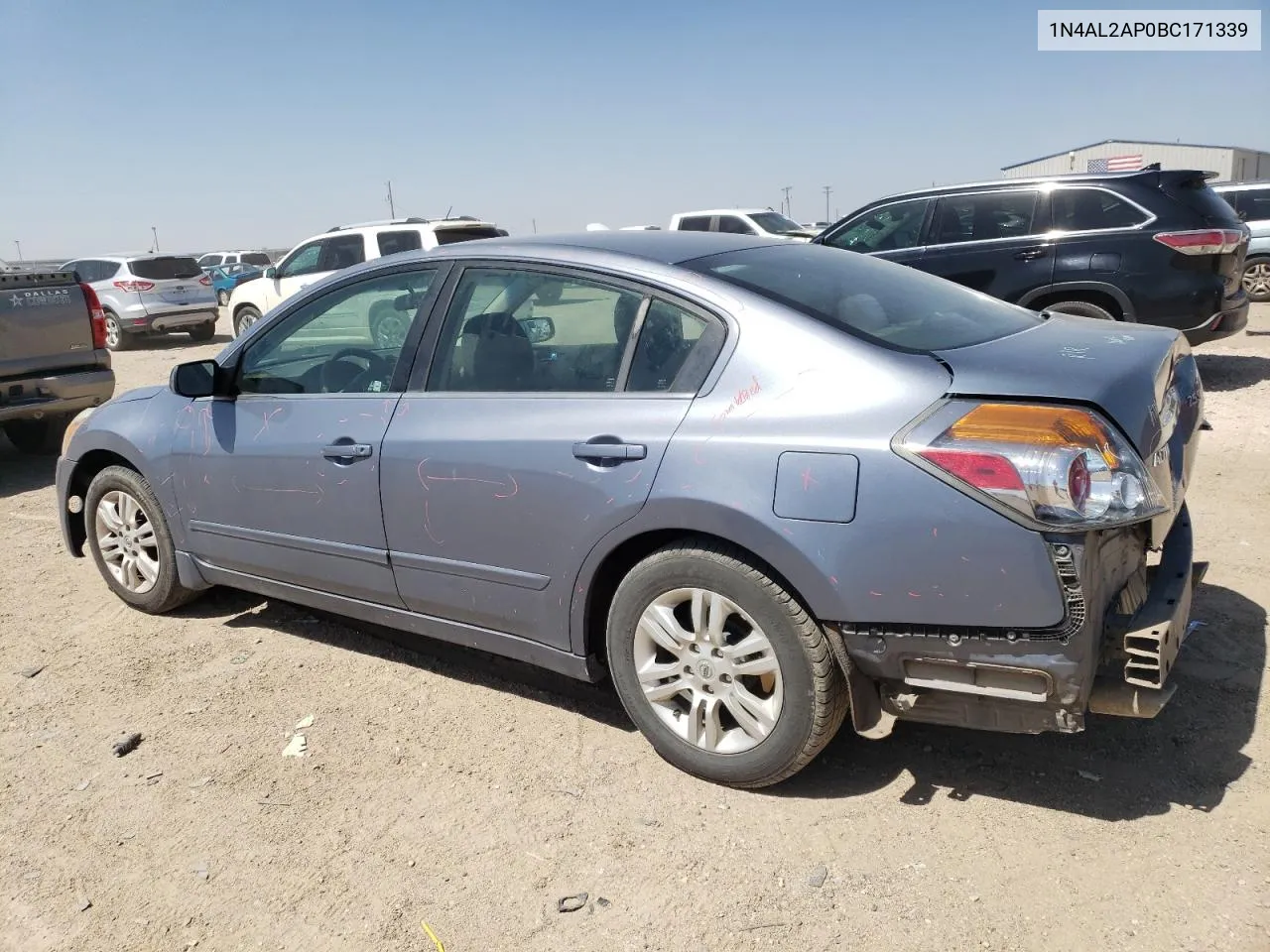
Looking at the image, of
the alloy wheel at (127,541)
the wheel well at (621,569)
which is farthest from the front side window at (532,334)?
the alloy wheel at (127,541)

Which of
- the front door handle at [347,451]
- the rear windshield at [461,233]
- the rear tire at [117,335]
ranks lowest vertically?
the rear tire at [117,335]

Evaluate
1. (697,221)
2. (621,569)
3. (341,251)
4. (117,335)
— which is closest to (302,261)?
(341,251)

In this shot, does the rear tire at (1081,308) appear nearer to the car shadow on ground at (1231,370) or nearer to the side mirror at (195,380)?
the car shadow on ground at (1231,370)

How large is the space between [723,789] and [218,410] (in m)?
2.54

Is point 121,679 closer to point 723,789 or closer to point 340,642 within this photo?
point 340,642

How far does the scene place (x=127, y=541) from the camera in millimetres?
4617

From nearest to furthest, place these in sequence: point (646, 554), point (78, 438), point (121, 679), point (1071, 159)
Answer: point (646, 554), point (121, 679), point (78, 438), point (1071, 159)

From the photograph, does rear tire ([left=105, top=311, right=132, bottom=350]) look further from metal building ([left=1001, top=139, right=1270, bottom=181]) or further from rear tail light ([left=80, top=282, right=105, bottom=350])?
metal building ([left=1001, top=139, right=1270, bottom=181])

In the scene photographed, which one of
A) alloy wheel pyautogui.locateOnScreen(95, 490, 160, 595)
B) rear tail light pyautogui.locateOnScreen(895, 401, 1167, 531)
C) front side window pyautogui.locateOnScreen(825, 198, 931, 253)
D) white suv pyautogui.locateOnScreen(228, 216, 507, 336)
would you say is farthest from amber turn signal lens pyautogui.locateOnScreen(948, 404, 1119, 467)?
white suv pyautogui.locateOnScreen(228, 216, 507, 336)

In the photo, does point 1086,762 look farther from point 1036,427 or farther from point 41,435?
point 41,435

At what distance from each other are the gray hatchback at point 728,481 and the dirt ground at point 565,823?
292mm

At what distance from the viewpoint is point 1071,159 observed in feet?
151

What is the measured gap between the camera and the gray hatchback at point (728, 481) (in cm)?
247

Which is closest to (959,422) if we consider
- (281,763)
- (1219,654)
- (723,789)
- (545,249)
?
(723,789)
